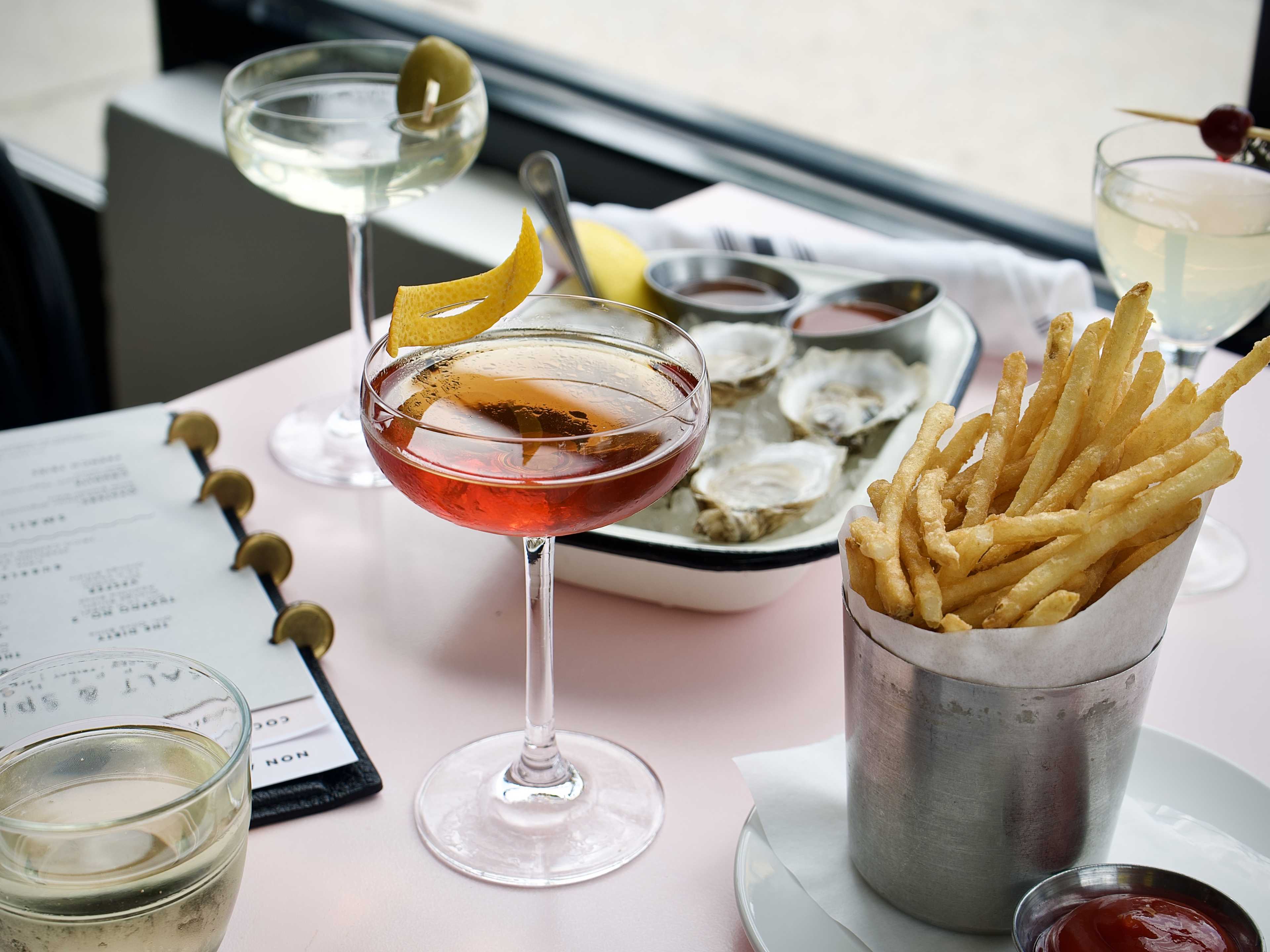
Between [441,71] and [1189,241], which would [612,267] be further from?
[1189,241]

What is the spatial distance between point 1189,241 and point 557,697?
2.18ft

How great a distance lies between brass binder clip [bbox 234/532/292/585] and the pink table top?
1.1 inches

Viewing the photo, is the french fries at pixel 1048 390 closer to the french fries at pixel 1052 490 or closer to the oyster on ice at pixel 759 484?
the french fries at pixel 1052 490

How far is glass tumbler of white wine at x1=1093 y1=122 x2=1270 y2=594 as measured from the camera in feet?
3.48

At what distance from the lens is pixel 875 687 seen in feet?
2.32

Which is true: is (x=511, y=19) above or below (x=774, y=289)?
above

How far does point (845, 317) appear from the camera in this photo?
4.58 ft

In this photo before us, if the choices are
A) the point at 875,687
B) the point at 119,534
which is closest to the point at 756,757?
the point at 875,687

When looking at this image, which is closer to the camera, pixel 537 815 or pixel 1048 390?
pixel 1048 390

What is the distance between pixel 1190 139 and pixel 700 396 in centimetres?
74

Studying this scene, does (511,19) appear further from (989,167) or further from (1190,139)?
(1190,139)

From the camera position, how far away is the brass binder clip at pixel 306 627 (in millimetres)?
962

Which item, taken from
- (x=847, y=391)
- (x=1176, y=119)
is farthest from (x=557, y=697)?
(x=1176, y=119)

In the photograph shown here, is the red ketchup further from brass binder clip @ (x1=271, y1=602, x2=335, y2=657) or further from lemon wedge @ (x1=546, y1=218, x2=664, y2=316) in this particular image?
lemon wedge @ (x1=546, y1=218, x2=664, y2=316)
